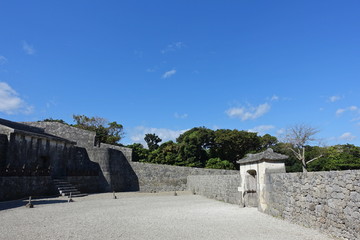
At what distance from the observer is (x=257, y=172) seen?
29.9 ft

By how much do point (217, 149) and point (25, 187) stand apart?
22.6m

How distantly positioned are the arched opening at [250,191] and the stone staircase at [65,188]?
10.5 meters

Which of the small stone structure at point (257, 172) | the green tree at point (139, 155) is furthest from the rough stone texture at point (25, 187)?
the green tree at point (139, 155)

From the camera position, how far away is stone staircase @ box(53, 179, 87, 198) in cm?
1514

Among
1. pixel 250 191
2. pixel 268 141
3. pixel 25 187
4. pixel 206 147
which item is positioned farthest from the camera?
pixel 268 141

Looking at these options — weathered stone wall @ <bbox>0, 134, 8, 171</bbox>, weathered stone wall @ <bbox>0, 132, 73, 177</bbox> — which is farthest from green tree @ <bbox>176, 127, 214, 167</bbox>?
weathered stone wall @ <bbox>0, 134, 8, 171</bbox>

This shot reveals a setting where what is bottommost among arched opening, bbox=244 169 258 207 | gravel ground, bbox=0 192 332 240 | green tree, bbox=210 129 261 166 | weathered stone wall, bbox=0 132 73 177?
gravel ground, bbox=0 192 332 240

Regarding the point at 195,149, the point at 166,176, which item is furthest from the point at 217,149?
the point at 166,176

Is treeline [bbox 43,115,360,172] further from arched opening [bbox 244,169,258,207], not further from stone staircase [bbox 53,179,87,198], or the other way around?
arched opening [bbox 244,169,258,207]

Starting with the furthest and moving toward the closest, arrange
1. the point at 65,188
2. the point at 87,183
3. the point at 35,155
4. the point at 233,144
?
the point at 233,144
the point at 87,183
the point at 35,155
the point at 65,188

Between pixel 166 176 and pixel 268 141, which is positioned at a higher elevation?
pixel 268 141

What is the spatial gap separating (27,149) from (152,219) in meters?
12.0

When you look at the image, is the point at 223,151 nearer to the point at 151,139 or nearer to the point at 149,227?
the point at 151,139

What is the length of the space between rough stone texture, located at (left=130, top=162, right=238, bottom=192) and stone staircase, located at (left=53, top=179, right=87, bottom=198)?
23.7 ft
